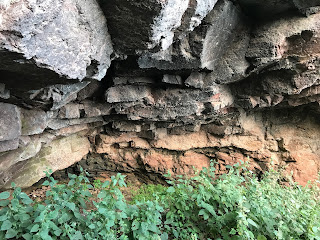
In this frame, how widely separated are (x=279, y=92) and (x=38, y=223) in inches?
144

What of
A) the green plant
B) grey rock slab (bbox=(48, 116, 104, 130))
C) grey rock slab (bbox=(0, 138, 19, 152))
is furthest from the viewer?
the green plant

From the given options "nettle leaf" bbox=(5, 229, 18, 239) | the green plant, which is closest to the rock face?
the green plant

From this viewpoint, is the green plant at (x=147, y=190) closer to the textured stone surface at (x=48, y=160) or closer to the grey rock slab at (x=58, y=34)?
the textured stone surface at (x=48, y=160)

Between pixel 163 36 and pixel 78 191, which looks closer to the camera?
pixel 163 36

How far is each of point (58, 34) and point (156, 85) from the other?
2.29 metres

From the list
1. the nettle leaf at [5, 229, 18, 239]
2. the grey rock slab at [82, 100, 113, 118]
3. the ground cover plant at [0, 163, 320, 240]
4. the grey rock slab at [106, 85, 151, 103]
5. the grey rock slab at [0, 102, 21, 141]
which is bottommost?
the nettle leaf at [5, 229, 18, 239]

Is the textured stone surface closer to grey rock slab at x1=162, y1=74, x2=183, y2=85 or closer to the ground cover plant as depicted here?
the ground cover plant

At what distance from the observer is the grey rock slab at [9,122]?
2.41 meters

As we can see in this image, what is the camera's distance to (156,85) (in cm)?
376

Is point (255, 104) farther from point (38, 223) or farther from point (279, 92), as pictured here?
point (38, 223)

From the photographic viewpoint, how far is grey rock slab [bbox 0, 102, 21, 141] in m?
2.41

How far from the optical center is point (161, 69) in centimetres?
315

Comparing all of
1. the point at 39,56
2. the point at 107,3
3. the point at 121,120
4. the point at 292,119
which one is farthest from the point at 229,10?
the point at 292,119

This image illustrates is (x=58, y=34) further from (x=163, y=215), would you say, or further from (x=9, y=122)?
(x=163, y=215)
